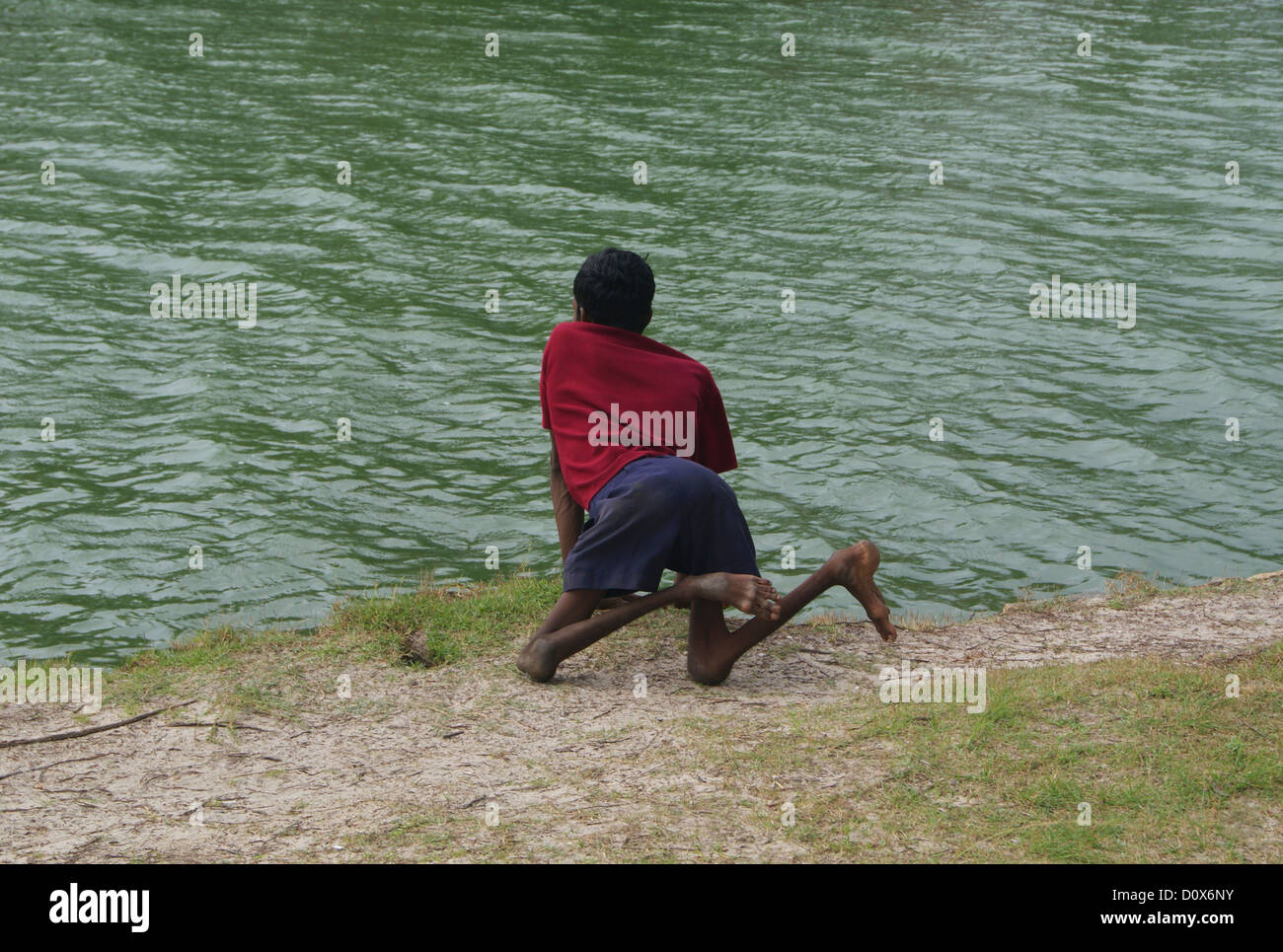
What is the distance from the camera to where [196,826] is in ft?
18.7

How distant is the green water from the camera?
10.3 m

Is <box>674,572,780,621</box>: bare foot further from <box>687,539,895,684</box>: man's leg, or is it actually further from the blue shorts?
the blue shorts

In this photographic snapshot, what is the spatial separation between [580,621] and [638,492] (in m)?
0.79

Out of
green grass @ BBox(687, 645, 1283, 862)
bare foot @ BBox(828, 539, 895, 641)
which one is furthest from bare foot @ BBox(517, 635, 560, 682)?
bare foot @ BBox(828, 539, 895, 641)

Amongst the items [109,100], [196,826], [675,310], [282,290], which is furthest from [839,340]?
[109,100]

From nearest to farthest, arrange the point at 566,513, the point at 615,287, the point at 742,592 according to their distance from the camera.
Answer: the point at 742,592
the point at 615,287
the point at 566,513

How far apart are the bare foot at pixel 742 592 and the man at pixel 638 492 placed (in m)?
0.01

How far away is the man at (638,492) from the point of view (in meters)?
6.67

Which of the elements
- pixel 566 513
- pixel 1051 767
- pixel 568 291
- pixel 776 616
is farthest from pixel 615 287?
pixel 568 291

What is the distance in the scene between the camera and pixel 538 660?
7.06m

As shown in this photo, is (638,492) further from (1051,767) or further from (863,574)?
(1051,767)

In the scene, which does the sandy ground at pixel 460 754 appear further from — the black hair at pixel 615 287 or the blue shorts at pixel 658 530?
the black hair at pixel 615 287

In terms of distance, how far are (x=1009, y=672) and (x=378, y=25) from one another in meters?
21.8

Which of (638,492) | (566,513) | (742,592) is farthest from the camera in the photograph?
(566,513)
